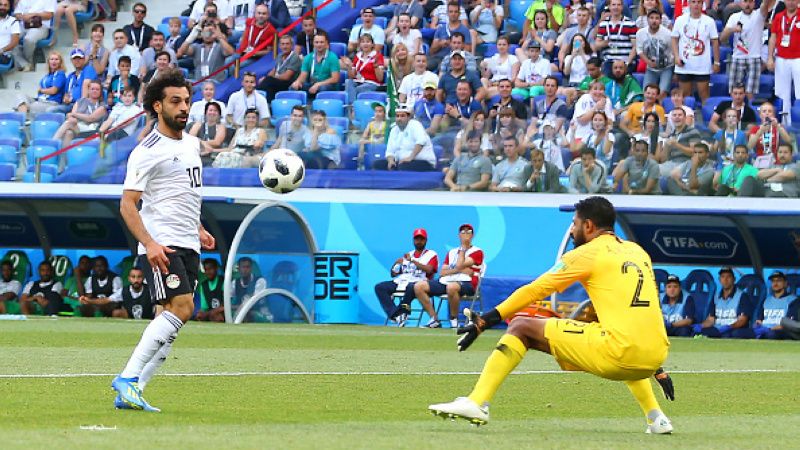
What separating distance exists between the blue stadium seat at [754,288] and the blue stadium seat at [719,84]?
3.11m

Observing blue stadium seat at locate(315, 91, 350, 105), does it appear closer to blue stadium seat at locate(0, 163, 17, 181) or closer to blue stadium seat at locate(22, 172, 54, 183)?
blue stadium seat at locate(22, 172, 54, 183)

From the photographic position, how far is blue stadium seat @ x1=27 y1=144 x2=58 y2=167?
961 inches

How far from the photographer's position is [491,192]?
896 inches

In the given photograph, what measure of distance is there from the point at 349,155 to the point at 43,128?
17.1 feet

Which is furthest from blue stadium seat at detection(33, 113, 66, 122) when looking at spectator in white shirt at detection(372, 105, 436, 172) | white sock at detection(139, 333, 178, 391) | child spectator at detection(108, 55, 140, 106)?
white sock at detection(139, 333, 178, 391)

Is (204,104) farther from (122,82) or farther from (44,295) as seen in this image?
(44,295)

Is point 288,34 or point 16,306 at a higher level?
point 288,34

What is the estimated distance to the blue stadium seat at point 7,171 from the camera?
81.0 ft

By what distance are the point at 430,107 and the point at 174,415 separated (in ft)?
48.3

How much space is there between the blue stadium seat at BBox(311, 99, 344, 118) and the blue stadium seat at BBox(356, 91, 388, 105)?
0.34 m

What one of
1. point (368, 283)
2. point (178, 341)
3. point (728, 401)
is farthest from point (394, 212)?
point (728, 401)

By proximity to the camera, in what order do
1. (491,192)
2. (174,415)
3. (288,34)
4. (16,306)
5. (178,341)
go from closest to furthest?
(174,415) < (178,341) < (491,192) < (16,306) < (288,34)

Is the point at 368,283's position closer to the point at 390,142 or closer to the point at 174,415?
the point at 390,142

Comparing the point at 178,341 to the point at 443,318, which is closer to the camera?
the point at 178,341
